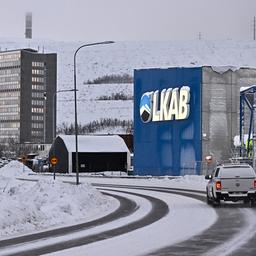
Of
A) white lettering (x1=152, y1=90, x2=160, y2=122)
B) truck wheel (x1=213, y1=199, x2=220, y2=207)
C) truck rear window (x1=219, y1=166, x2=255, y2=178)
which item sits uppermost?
white lettering (x1=152, y1=90, x2=160, y2=122)

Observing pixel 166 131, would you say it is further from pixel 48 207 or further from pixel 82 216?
pixel 48 207

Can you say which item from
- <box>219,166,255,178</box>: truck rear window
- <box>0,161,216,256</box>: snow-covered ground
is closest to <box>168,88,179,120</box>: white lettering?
<box>0,161,216,256</box>: snow-covered ground

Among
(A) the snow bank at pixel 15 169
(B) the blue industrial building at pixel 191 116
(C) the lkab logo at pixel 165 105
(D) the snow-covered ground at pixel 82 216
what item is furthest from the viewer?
(A) the snow bank at pixel 15 169

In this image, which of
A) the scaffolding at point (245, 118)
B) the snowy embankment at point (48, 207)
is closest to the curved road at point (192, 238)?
the snowy embankment at point (48, 207)

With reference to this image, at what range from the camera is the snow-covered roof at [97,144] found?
8512 cm

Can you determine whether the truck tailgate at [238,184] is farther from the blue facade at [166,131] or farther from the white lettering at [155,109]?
the white lettering at [155,109]

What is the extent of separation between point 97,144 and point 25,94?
10538 cm

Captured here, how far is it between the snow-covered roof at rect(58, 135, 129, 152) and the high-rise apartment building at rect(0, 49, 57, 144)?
97.6 metres

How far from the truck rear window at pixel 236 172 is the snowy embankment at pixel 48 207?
15.3ft

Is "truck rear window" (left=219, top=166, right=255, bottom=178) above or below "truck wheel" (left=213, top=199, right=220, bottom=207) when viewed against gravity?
above

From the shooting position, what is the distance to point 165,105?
71250mm

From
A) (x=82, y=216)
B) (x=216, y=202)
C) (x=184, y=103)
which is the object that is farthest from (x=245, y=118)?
(x=82, y=216)

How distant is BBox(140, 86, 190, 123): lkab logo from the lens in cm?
6909

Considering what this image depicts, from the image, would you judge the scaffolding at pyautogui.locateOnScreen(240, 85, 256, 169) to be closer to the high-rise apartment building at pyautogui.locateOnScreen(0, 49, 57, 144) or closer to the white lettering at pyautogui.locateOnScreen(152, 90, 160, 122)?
the white lettering at pyautogui.locateOnScreen(152, 90, 160, 122)
